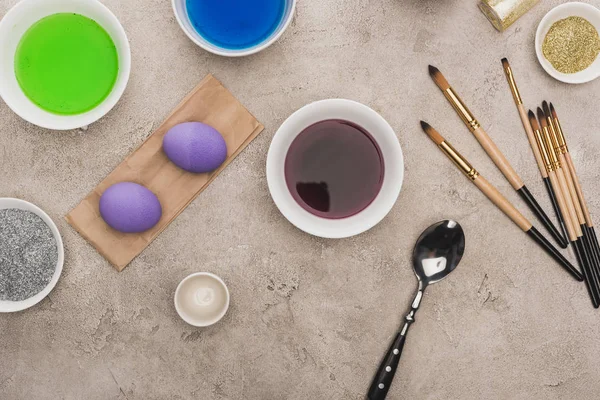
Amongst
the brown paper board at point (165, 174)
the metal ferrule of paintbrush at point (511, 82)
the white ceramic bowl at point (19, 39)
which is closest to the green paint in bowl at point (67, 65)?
the white ceramic bowl at point (19, 39)

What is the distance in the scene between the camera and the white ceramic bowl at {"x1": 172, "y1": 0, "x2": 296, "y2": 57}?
0.83 m

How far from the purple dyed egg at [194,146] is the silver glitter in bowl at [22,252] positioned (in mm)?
242

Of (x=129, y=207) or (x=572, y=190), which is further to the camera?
(x=572, y=190)

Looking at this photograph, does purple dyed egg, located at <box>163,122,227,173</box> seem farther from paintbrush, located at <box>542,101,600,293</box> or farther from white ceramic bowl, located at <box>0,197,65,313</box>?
paintbrush, located at <box>542,101,600,293</box>

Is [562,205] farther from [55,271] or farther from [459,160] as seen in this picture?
[55,271]

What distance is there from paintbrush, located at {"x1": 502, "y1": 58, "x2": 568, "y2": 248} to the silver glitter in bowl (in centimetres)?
80

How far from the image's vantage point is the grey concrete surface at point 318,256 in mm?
896

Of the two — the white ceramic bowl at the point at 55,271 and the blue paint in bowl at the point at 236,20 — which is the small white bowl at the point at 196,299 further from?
the blue paint in bowl at the point at 236,20

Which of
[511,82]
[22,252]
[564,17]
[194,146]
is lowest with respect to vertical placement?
[22,252]

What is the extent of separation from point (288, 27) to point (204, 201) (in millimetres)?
323

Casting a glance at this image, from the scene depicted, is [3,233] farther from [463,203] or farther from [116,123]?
[463,203]

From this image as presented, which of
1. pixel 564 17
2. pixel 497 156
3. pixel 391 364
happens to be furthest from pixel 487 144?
pixel 391 364

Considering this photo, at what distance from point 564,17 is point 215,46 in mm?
591

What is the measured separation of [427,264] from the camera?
2.96ft
